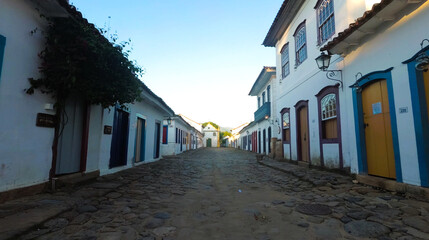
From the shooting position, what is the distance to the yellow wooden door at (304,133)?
8.47 meters

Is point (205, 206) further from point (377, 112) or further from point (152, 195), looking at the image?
point (377, 112)

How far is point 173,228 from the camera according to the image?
8.86ft

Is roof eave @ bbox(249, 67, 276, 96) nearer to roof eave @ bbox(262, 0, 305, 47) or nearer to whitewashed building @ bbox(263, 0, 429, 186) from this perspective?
roof eave @ bbox(262, 0, 305, 47)

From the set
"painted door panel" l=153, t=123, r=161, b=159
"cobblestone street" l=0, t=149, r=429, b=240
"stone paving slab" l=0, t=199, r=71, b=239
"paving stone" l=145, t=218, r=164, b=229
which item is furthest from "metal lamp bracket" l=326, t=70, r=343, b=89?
"painted door panel" l=153, t=123, r=161, b=159

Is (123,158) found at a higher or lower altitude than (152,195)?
higher

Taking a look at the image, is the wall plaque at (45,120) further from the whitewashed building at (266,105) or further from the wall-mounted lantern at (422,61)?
the whitewashed building at (266,105)

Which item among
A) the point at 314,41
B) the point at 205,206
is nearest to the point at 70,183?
the point at 205,206

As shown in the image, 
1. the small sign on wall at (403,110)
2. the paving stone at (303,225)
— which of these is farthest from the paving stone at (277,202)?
the small sign on wall at (403,110)

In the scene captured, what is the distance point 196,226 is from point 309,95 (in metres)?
6.75

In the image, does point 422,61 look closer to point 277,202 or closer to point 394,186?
point 394,186

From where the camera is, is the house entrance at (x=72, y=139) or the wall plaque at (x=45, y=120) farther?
the house entrance at (x=72, y=139)

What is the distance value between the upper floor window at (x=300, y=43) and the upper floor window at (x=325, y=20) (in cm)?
108

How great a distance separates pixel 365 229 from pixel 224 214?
5.59 ft

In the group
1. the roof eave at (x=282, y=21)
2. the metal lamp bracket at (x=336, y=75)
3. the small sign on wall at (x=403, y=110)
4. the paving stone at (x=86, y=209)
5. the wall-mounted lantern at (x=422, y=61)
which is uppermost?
the roof eave at (x=282, y=21)
